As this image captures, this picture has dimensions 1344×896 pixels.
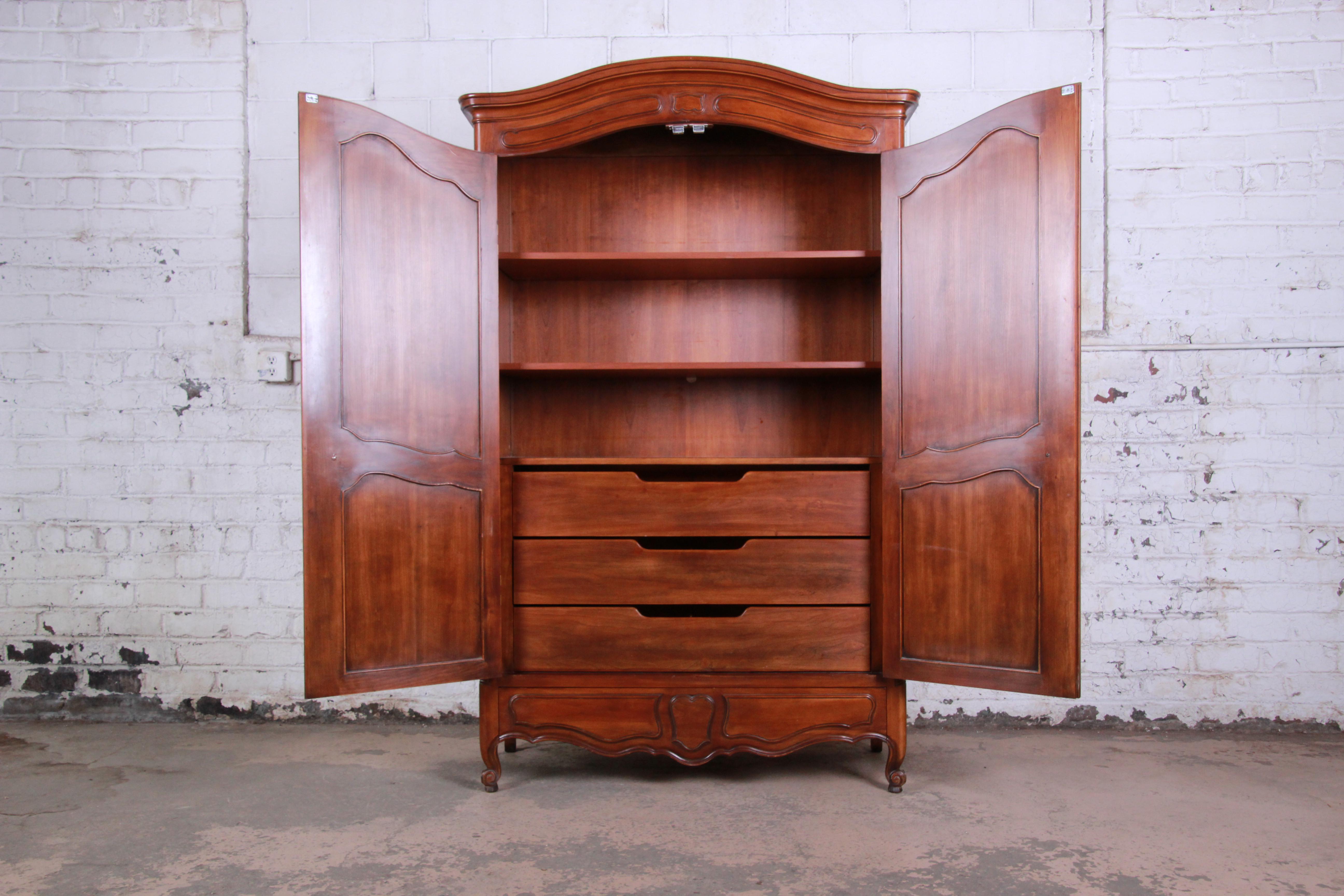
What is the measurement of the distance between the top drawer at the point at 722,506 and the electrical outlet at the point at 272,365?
132 centimetres

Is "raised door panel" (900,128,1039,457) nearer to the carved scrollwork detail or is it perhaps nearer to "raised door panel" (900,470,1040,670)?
"raised door panel" (900,470,1040,670)

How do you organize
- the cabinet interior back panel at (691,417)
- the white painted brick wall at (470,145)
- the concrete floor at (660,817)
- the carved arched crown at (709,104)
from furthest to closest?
the white painted brick wall at (470,145) < the cabinet interior back panel at (691,417) < the carved arched crown at (709,104) < the concrete floor at (660,817)

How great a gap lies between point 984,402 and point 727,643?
3.20 feet

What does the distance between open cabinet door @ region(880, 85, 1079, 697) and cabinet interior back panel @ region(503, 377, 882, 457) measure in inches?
17.5

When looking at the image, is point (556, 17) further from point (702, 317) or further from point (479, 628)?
point (479, 628)

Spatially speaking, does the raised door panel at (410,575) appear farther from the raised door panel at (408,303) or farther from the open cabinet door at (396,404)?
the raised door panel at (408,303)

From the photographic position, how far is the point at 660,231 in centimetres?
294

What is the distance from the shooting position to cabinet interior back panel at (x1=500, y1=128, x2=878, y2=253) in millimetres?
2916

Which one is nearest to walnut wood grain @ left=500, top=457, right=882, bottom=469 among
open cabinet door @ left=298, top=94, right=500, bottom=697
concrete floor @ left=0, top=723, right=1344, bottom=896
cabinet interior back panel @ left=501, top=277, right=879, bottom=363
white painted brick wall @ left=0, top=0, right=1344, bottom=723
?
open cabinet door @ left=298, top=94, right=500, bottom=697

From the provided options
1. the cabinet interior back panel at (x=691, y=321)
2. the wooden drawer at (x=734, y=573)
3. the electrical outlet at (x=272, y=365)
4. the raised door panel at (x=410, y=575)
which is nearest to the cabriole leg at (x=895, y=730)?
the wooden drawer at (x=734, y=573)

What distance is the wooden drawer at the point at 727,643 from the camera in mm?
2516

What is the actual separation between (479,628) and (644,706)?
20.3 inches

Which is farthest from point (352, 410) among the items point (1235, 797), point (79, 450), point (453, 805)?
point (1235, 797)

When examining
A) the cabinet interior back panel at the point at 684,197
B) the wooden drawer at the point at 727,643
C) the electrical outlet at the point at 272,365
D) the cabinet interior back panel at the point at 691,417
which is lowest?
the wooden drawer at the point at 727,643
